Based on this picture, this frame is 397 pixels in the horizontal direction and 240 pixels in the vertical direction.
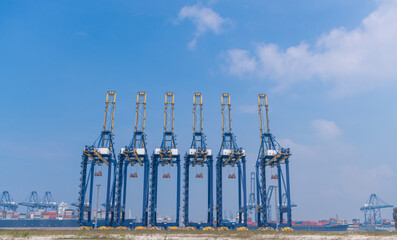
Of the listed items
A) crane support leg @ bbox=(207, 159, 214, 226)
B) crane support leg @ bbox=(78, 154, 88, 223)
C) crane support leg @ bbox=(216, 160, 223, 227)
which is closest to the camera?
crane support leg @ bbox=(78, 154, 88, 223)

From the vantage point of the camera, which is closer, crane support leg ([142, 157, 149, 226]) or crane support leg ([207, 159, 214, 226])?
crane support leg ([142, 157, 149, 226])

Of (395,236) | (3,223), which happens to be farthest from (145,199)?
(3,223)

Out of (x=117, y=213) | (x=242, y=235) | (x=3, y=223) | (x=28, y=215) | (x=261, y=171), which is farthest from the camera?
(x=28, y=215)

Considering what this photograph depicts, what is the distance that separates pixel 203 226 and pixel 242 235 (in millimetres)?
23783

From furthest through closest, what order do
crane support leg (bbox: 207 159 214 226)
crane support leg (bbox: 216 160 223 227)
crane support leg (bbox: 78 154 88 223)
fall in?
1. crane support leg (bbox: 216 160 223 227)
2. crane support leg (bbox: 207 159 214 226)
3. crane support leg (bbox: 78 154 88 223)

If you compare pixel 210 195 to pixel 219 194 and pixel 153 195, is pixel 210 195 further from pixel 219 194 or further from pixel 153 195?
pixel 153 195

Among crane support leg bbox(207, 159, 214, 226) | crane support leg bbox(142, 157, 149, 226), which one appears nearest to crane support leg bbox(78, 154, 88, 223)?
crane support leg bbox(142, 157, 149, 226)

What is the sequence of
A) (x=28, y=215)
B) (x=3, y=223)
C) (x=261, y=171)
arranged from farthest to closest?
(x=28, y=215), (x=3, y=223), (x=261, y=171)

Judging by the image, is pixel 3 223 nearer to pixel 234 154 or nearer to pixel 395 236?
pixel 234 154

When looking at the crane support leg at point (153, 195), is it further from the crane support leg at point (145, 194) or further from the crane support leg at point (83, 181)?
the crane support leg at point (83, 181)

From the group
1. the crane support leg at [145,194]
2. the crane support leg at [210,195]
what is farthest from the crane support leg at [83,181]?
the crane support leg at [210,195]

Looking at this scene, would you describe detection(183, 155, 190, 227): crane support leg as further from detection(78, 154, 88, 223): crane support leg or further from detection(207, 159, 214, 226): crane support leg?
detection(78, 154, 88, 223): crane support leg

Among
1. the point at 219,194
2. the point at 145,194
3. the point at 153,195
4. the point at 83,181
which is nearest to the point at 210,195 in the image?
the point at 219,194

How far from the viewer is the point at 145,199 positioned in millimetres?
73375
